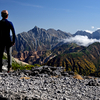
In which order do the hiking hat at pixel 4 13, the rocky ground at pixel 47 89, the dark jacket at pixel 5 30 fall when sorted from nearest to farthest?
the rocky ground at pixel 47 89, the hiking hat at pixel 4 13, the dark jacket at pixel 5 30

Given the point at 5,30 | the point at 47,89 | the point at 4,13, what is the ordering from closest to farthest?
the point at 47,89, the point at 4,13, the point at 5,30

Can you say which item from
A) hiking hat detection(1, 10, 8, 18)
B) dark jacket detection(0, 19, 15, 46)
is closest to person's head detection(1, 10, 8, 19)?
hiking hat detection(1, 10, 8, 18)

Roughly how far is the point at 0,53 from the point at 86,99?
6198 mm

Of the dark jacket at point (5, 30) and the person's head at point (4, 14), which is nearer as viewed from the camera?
the person's head at point (4, 14)

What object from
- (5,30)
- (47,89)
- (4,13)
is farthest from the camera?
(5,30)

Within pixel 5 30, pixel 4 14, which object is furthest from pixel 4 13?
pixel 5 30

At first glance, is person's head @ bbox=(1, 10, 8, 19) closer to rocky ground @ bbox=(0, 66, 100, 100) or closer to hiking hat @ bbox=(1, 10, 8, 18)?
hiking hat @ bbox=(1, 10, 8, 18)

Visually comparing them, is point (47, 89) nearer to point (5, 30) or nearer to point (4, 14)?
point (5, 30)

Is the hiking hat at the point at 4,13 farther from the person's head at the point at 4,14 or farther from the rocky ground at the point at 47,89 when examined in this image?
the rocky ground at the point at 47,89

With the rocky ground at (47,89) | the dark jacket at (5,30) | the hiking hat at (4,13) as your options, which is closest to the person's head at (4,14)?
the hiking hat at (4,13)

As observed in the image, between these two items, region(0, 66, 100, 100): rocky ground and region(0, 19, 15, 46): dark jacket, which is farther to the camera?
region(0, 19, 15, 46): dark jacket

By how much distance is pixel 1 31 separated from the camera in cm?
779

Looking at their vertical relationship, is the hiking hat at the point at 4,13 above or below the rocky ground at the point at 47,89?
above

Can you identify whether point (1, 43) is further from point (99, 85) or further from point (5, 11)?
point (99, 85)
